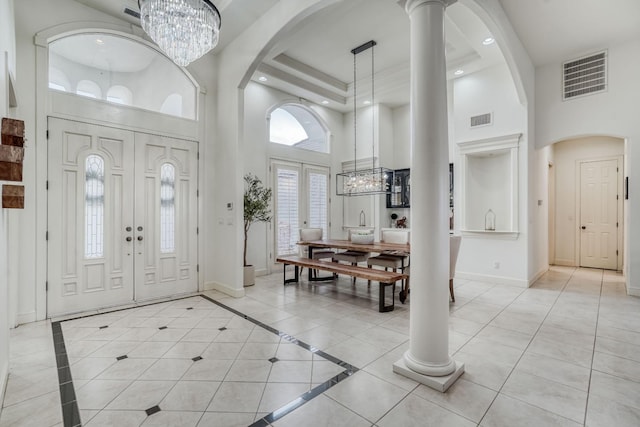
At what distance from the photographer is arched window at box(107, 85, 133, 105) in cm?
412

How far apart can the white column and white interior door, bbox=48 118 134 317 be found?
3841 mm

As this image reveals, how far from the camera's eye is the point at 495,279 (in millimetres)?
5430

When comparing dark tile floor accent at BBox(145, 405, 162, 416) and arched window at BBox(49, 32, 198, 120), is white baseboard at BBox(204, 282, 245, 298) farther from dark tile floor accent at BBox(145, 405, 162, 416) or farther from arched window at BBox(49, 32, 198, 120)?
arched window at BBox(49, 32, 198, 120)

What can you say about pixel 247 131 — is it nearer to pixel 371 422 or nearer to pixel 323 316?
pixel 323 316

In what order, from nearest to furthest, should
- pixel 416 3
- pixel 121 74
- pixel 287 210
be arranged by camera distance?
pixel 416 3
pixel 121 74
pixel 287 210

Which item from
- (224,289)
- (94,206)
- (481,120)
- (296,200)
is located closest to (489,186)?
(481,120)

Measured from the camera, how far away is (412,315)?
93.7 inches

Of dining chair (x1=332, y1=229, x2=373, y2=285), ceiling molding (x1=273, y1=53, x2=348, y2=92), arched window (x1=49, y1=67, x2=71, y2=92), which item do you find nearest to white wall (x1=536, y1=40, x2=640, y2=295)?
dining chair (x1=332, y1=229, x2=373, y2=285)

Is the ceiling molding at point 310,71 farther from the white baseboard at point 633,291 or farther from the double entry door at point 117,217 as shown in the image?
the white baseboard at point 633,291

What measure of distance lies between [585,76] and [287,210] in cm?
576

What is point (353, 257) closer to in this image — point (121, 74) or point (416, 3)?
point (416, 3)

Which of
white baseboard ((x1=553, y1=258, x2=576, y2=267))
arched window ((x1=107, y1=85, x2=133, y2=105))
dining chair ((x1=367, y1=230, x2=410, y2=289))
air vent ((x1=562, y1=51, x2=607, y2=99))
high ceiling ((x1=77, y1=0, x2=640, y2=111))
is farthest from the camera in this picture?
white baseboard ((x1=553, y1=258, x2=576, y2=267))

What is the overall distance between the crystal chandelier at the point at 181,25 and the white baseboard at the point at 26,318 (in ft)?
10.8

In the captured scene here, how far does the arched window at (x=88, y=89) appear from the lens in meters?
3.90
